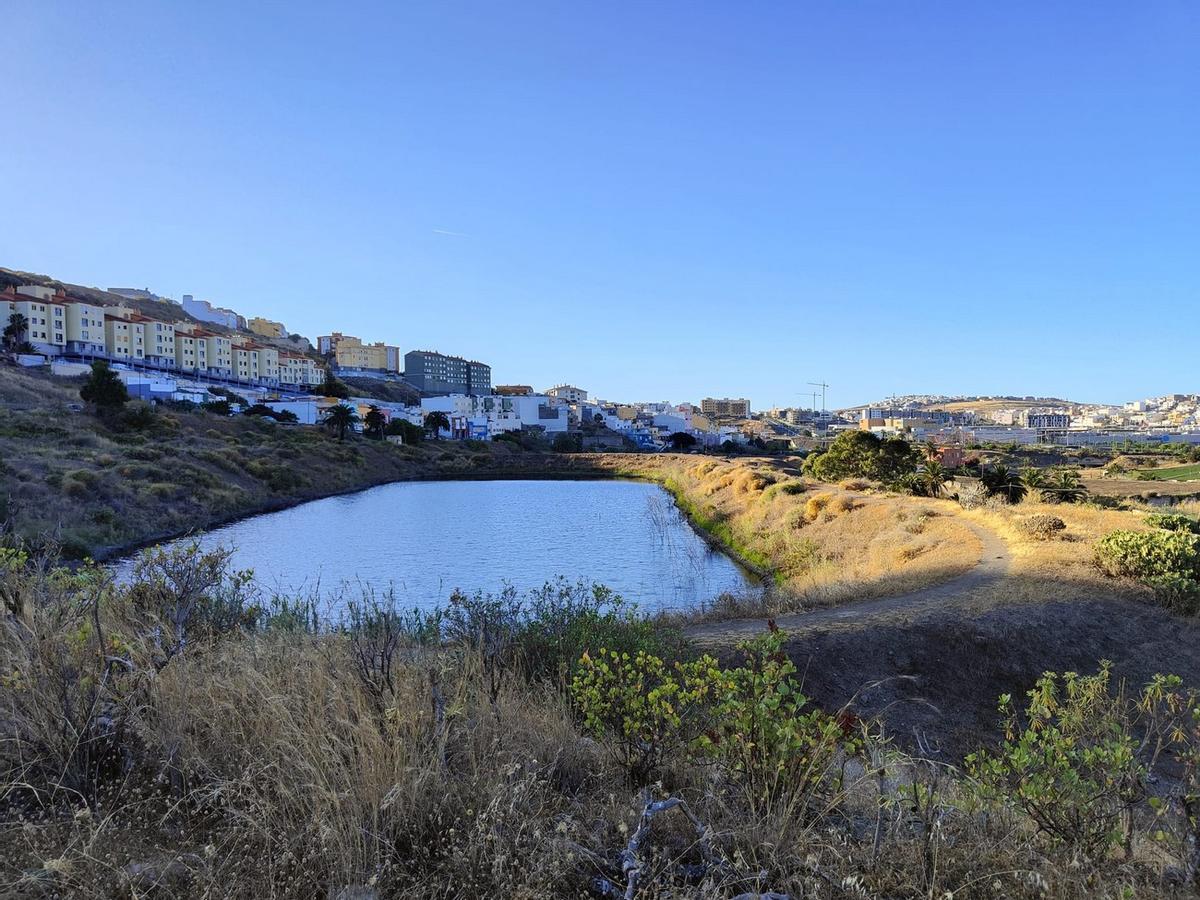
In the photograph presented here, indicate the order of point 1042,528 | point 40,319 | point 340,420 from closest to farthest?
1. point 1042,528
2. point 340,420
3. point 40,319

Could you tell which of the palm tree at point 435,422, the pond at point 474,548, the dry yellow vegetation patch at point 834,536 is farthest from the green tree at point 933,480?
the palm tree at point 435,422

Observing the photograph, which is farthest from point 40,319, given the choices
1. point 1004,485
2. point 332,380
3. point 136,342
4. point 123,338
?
point 1004,485

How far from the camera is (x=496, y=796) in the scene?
2779 mm

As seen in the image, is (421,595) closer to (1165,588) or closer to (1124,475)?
(1165,588)

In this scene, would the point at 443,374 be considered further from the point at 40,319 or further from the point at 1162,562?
the point at 1162,562

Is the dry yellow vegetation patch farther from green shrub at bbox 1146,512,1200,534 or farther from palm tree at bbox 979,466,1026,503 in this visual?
green shrub at bbox 1146,512,1200,534

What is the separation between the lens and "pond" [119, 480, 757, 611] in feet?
59.3

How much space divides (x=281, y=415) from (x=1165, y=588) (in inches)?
2698

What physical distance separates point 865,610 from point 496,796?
8.96 m

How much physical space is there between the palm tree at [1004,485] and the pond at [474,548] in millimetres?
9426

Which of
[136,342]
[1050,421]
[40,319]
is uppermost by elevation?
[40,319]

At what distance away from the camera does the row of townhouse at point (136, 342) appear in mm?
72562

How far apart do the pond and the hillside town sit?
18370 mm

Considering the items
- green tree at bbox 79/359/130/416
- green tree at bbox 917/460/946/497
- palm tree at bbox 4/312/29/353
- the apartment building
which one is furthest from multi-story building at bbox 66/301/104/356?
green tree at bbox 917/460/946/497
